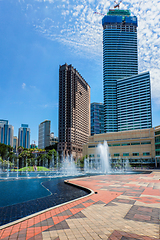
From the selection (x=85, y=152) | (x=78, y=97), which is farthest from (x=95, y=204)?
(x=78, y=97)

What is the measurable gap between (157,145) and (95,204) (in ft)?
215

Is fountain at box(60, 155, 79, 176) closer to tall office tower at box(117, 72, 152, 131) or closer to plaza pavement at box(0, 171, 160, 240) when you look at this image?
plaza pavement at box(0, 171, 160, 240)

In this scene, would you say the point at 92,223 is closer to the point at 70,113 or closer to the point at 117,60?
the point at 70,113

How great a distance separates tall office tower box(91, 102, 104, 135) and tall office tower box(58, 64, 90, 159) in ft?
126

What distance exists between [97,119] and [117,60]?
61.5 meters

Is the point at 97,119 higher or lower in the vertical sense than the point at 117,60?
lower

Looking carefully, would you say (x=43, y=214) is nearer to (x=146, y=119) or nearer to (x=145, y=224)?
(x=145, y=224)

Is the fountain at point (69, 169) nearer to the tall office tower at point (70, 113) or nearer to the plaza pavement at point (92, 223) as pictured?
the tall office tower at point (70, 113)

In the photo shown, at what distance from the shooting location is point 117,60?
16750cm

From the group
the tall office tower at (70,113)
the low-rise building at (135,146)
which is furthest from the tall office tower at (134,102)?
the low-rise building at (135,146)

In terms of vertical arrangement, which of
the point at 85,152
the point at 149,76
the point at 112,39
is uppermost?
the point at 112,39

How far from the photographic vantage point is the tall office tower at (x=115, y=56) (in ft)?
506

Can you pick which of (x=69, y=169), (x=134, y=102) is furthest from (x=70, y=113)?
(x=69, y=169)

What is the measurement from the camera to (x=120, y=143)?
86062 mm
